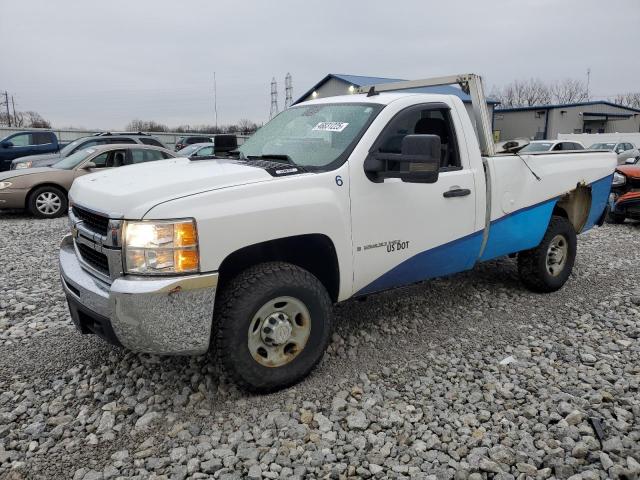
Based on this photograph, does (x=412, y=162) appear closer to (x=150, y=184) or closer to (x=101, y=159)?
(x=150, y=184)

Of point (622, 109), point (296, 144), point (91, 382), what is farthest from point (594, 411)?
point (622, 109)

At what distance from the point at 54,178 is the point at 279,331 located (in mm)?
8927

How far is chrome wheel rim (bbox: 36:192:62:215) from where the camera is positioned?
10312 millimetres

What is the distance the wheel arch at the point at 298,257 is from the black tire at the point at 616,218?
8.33 m

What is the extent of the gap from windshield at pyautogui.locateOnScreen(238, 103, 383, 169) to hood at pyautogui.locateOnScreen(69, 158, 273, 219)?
46 cm

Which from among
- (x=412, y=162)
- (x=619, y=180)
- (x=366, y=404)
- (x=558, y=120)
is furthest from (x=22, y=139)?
(x=558, y=120)

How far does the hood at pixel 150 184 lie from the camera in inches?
114

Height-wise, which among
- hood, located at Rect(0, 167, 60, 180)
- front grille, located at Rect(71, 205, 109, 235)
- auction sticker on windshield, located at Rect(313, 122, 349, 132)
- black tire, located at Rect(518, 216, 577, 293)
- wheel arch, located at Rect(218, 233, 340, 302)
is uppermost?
auction sticker on windshield, located at Rect(313, 122, 349, 132)

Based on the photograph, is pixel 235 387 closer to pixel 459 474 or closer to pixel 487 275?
pixel 459 474

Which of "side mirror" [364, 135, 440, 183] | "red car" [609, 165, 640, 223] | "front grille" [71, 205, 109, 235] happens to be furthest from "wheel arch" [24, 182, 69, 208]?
"red car" [609, 165, 640, 223]

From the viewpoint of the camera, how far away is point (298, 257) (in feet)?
11.5

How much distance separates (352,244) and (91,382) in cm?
204

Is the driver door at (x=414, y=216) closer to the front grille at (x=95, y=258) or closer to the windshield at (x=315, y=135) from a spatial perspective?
the windshield at (x=315, y=135)

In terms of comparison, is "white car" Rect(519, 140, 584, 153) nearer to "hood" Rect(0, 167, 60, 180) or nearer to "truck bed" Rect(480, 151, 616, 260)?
"truck bed" Rect(480, 151, 616, 260)
